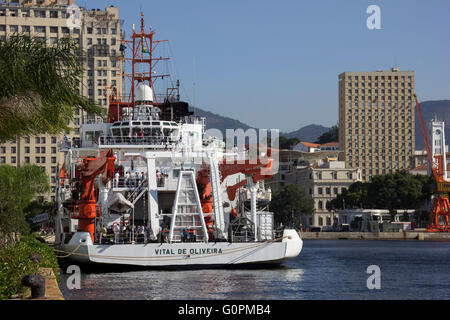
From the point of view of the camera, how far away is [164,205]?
45719 millimetres

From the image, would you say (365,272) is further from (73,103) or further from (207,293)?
(73,103)

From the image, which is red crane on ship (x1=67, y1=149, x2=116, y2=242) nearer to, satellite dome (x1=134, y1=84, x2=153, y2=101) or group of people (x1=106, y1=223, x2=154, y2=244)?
group of people (x1=106, y1=223, x2=154, y2=244)

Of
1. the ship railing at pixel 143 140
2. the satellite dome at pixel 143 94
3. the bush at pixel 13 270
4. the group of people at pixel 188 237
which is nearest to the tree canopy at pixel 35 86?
the bush at pixel 13 270

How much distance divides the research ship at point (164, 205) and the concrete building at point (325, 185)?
401 ft

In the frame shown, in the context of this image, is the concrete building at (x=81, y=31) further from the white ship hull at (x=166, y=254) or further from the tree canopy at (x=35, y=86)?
the tree canopy at (x=35, y=86)

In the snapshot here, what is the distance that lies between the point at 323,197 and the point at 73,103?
153 m

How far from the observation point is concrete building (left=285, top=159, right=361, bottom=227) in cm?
17150

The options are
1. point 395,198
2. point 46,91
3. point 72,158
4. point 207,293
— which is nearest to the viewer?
point 46,91

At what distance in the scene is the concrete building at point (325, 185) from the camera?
563 feet

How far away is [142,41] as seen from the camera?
2298 inches

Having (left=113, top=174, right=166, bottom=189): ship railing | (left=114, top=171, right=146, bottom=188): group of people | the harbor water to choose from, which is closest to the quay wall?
the harbor water

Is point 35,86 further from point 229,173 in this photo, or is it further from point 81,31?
point 81,31

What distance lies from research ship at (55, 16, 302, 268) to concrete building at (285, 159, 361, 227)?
122076 millimetres
